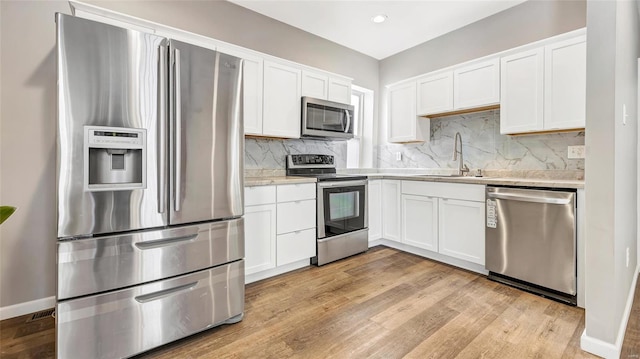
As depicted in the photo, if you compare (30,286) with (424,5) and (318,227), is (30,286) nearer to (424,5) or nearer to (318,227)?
(318,227)

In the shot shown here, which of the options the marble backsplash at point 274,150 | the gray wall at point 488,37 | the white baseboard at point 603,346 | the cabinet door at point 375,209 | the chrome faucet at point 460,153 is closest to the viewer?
the white baseboard at point 603,346

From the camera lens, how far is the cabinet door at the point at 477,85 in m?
2.91

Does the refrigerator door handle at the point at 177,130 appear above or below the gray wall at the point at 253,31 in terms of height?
below

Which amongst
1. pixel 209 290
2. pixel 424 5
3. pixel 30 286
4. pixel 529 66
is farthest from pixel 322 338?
pixel 424 5

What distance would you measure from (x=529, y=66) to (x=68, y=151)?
3.46 meters

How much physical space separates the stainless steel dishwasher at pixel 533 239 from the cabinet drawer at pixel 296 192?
1.62 meters

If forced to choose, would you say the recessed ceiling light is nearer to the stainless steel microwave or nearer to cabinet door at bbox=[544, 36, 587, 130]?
the stainless steel microwave

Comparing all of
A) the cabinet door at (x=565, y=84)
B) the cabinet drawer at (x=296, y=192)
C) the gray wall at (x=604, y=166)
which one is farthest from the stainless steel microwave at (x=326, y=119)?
the gray wall at (x=604, y=166)

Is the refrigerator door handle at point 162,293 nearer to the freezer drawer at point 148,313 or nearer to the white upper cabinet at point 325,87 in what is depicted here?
the freezer drawer at point 148,313

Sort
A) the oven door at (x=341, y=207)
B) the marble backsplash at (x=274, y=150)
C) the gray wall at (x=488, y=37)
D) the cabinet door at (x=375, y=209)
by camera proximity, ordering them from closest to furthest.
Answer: the gray wall at (x=488, y=37) → the oven door at (x=341, y=207) → the marble backsplash at (x=274, y=150) → the cabinet door at (x=375, y=209)

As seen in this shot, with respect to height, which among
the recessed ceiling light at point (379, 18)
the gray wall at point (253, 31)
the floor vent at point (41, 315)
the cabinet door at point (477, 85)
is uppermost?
the recessed ceiling light at point (379, 18)

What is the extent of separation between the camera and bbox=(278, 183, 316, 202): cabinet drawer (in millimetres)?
2736

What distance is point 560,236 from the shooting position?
2203 millimetres

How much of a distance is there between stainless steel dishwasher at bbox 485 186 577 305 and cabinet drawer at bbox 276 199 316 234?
162 centimetres
